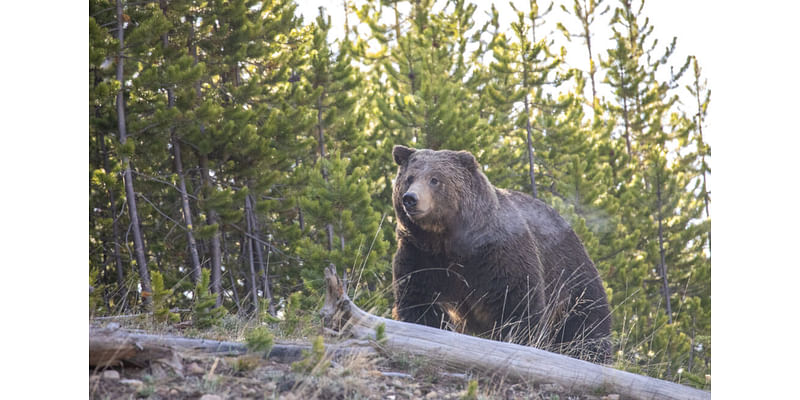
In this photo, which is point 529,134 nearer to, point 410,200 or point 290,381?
point 410,200

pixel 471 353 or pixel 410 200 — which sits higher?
pixel 410 200

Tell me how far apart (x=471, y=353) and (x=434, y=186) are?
1.38m

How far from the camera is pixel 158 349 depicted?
10.5 feet

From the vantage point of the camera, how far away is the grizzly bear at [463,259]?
4.81m

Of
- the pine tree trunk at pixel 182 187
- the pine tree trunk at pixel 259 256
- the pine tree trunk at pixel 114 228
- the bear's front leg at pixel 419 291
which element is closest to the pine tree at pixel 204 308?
the pine tree trunk at pixel 114 228

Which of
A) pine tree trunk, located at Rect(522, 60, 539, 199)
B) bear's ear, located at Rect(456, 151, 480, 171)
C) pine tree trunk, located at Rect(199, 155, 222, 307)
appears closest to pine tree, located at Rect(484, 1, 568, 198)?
pine tree trunk, located at Rect(522, 60, 539, 199)

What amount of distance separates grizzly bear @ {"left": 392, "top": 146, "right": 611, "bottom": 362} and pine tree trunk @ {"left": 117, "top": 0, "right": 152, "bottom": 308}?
6.30 ft

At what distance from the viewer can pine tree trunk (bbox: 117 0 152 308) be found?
5.20m

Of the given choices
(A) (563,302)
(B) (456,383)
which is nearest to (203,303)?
(B) (456,383)

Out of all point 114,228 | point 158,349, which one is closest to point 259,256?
point 114,228

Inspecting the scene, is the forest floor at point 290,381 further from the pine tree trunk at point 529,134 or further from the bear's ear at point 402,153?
the pine tree trunk at point 529,134

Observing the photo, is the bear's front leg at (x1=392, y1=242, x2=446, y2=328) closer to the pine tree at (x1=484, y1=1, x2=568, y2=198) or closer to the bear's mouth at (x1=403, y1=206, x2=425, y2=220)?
the bear's mouth at (x1=403, y1=206, x2=425, y2=220)
